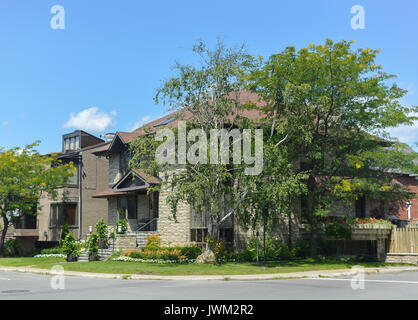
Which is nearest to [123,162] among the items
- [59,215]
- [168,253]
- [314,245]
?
[59,215]

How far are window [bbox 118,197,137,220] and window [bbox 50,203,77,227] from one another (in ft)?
20.7

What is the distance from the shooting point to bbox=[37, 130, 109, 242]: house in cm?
4228

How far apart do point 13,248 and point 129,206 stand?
1146 cm

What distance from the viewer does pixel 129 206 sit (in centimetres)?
3741

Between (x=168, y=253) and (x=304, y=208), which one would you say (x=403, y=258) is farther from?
(x=168, y=253)

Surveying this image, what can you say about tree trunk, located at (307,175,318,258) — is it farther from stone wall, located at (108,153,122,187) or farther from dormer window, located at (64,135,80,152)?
dormer window, located at (64,135,80,152)

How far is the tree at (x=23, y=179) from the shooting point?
121 ft

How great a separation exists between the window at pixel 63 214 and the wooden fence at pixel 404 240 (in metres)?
25.3

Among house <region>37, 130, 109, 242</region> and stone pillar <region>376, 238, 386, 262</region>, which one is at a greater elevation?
house <region>37, 130, 109, 242</region>

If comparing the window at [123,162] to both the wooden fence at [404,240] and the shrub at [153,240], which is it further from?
the wooden fence at [404,240]

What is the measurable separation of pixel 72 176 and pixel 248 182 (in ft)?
72.9

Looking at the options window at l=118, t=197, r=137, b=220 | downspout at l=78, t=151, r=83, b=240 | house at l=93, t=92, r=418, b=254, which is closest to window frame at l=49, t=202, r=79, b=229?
downspout at l=78, t=151, r=83, b=240
